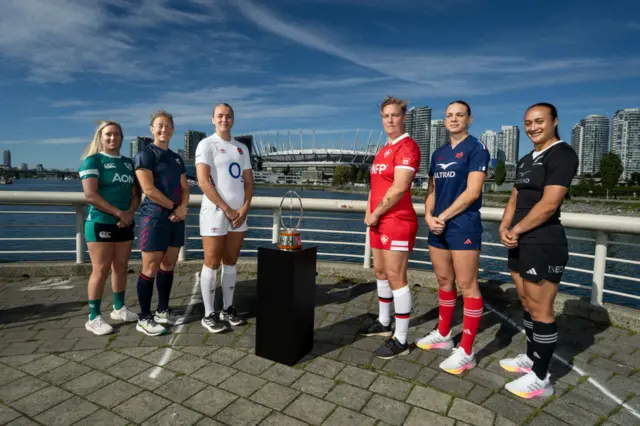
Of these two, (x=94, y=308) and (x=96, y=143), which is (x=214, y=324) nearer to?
(x=94, y=308)

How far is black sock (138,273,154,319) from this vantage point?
3.66 metres

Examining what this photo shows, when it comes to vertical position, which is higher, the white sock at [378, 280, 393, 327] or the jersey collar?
the jersey collar

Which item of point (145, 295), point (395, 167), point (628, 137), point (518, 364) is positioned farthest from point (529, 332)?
point (628, 137)

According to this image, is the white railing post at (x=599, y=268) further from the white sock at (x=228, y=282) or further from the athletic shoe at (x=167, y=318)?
the athletic shoe at (x=167, y=318)

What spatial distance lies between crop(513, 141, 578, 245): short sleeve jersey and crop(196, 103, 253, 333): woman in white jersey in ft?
7.36

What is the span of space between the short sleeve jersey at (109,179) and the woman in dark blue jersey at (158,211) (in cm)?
16

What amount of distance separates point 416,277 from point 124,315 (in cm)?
340

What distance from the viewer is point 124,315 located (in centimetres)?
385

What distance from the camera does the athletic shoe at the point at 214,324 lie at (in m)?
3.61

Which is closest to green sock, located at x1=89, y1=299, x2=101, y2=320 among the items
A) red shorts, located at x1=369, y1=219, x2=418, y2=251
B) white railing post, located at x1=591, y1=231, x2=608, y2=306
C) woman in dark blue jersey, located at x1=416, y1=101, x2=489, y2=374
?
red shorts, located at x1=369, y1=219, x2=418, y2=251

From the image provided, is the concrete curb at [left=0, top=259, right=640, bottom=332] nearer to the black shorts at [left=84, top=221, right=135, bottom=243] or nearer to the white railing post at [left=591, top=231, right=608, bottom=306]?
the white railing post at [left=591, top=231, right=608, bottom=306]

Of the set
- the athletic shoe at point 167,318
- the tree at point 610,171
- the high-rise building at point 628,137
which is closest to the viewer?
the athletic shoe at point 167,318

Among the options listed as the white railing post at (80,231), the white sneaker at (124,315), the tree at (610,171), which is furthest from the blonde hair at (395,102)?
the tree at (610,171)

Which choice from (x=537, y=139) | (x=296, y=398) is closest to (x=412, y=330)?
(x=296, y=398)
